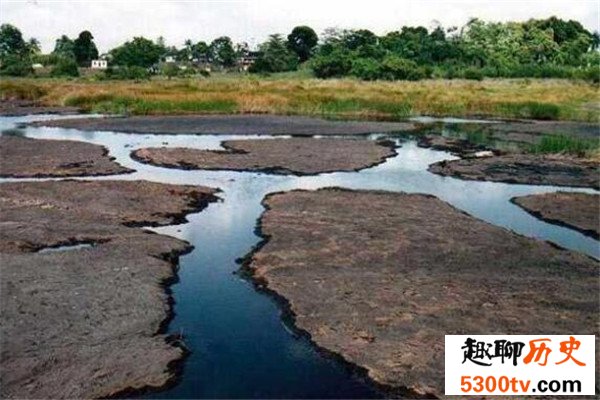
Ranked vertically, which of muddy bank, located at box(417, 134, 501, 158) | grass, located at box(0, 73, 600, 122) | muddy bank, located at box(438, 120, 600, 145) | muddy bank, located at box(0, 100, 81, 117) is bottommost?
muddy bank, located at box(417, 134, 501, 158)

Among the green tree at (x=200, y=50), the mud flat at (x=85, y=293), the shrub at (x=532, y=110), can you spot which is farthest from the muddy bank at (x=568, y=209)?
the green tree at (x=200, y=50)

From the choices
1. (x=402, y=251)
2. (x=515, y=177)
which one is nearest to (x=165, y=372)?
(x=402, y=251)

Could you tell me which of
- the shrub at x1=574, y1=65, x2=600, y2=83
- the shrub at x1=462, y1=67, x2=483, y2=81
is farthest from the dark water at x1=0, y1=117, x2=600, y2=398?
the shrub at x1=574, y1=65, x2=600, y2=83

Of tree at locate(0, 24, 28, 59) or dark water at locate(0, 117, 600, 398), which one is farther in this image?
tree at locate(0, 24, 28, 59)

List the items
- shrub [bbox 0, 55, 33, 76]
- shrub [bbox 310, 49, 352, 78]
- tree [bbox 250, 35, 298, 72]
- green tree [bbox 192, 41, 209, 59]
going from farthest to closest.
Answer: green tree [bbox 192, 41, 209, 59]
tree [bbox 250, 35, 298, 72]
shrub [bbox 310, 49, 352, 78]
shrub [bbox 0, 55, 33, 76]

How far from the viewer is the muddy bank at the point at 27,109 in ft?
173

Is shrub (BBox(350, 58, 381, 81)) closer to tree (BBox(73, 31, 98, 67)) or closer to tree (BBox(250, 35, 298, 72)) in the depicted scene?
tree (BBox(250, 35, 298, 72))

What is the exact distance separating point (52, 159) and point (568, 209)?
20.6 meters

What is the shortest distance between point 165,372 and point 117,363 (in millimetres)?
691

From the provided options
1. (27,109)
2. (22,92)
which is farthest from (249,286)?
(22,92)

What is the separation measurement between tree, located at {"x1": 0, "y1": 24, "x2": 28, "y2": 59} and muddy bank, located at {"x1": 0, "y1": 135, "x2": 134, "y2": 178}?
10497 cm

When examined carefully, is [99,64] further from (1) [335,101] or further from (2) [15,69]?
(1) [335,101]

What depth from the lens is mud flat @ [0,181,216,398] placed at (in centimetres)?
893

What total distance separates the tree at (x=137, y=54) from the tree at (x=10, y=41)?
73.0 feet
